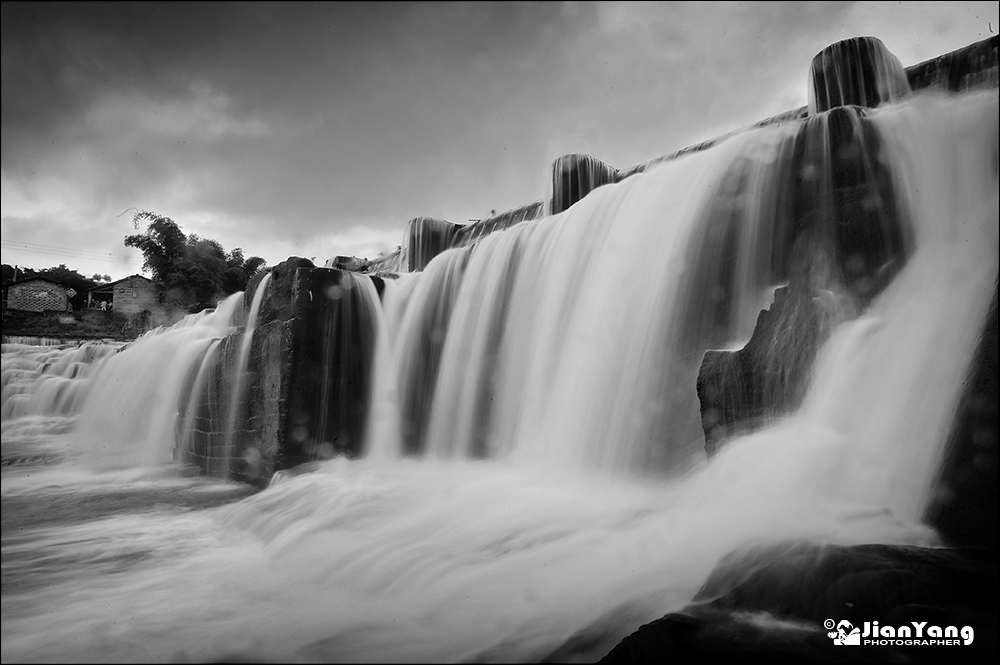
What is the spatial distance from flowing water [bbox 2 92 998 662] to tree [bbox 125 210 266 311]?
599mm

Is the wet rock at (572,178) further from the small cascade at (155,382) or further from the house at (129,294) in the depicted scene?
the house at (129,294)

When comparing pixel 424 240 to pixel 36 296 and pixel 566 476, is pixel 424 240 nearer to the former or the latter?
pixel 566 476

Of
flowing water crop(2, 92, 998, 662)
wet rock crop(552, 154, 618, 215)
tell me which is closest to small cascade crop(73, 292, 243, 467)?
flowing water crop(2, 92, 998, 662)

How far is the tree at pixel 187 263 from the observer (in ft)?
6.95

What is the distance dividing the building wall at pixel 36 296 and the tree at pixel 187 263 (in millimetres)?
284

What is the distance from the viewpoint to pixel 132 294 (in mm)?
2838

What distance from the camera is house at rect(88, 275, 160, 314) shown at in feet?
8.32

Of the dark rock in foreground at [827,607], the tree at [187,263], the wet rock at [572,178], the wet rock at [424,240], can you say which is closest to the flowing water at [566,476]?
the dark rock in foreground at [827,607]

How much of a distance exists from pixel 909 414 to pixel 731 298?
1768 mm

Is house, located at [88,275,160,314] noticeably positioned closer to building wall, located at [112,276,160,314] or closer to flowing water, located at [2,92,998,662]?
building wall, located at [112,276,160,314]

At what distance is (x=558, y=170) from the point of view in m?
9.00

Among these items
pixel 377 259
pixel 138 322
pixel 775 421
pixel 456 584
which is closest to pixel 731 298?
pixel 775 421

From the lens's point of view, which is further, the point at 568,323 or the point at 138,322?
the point at 568,323

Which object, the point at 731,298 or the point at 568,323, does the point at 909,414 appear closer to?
the point at 731,298
